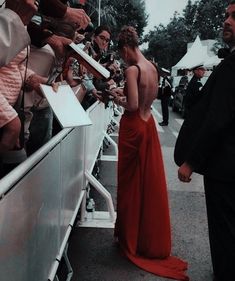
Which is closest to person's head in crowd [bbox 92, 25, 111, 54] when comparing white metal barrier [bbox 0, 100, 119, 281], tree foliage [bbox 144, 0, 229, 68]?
white metal barrier [bbox 0, 100, 119, 281]

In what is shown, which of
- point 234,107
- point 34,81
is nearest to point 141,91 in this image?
point 234,107

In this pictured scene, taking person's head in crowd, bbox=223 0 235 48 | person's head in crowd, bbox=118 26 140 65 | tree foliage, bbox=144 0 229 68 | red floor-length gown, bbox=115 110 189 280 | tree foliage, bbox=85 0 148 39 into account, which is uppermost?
person's head in crowd, bbox=223 0 235 48

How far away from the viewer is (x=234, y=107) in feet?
9.04

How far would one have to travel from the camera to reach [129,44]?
12.6 ft

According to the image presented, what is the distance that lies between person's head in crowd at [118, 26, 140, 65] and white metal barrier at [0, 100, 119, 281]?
837mm

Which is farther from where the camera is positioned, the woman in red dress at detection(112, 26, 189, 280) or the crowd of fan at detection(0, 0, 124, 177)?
the woman in red dress at detection(112, 26, 189, 280)

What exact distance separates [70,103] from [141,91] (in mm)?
1672

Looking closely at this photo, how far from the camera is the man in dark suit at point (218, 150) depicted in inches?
110

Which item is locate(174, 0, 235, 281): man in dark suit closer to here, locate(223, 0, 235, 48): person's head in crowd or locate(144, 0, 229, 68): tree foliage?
locate(223, 0, 235, 48): person's head in crowd

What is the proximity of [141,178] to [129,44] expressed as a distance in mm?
1185

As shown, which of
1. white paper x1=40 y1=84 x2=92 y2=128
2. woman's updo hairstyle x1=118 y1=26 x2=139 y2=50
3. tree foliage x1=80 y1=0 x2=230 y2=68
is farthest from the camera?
tree foliage x1=80 y1=0 x2=230 y2=68

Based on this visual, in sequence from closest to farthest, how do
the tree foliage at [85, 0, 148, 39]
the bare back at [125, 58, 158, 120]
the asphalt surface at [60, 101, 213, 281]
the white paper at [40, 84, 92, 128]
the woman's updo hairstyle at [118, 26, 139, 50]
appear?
the white paper at [40, 84, 92, 128] → the asphalt surface at [60, 101, 213, 281] → the bare back at [125, 58, 158, 120] → the woman's updo hairstyle at [118, 26, 139, 50] → the tree foliage at [85, 0, 148, 39]

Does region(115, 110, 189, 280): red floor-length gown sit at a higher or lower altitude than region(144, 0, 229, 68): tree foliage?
higher

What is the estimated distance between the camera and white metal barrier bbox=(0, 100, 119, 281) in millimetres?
1694
